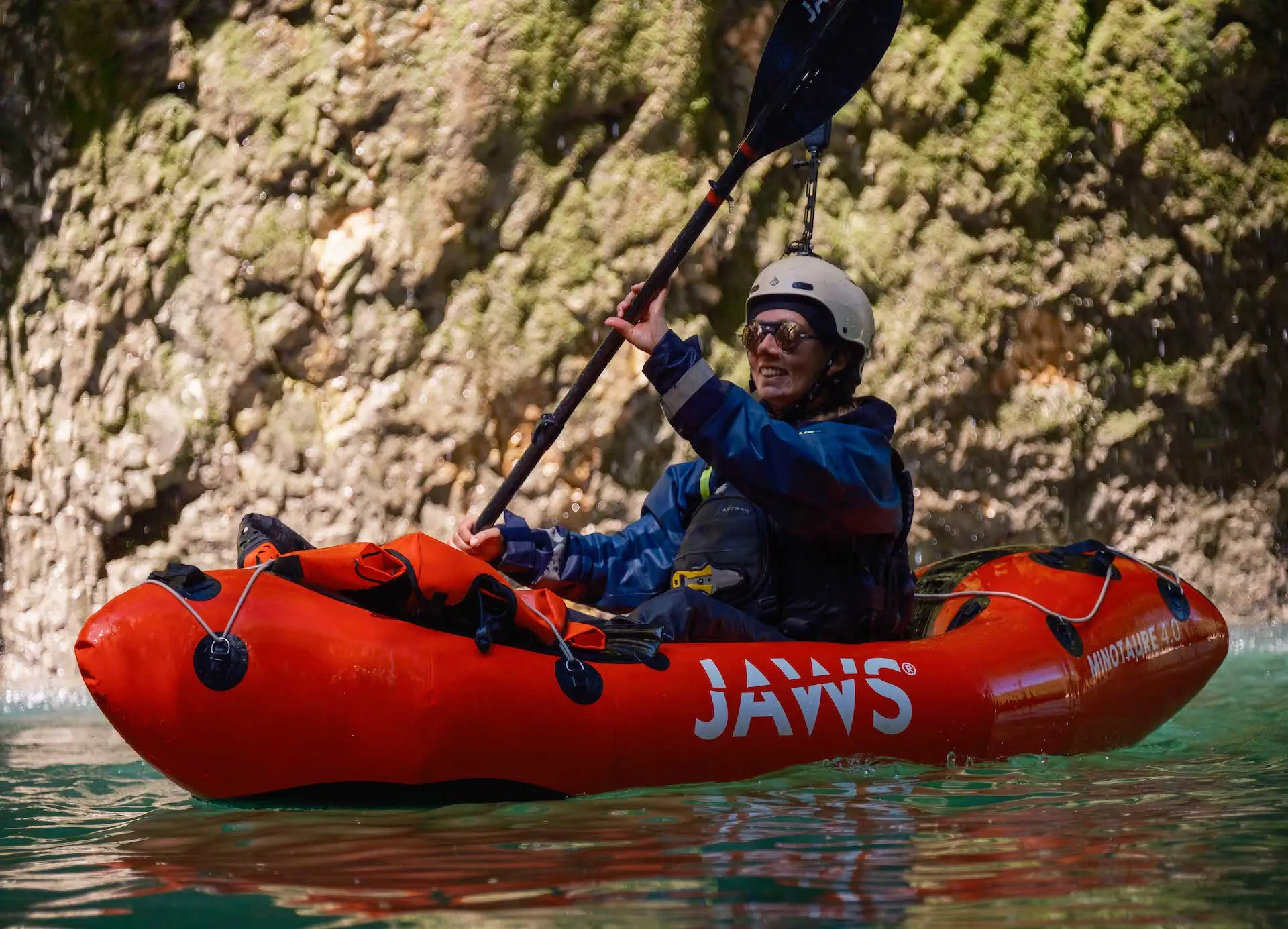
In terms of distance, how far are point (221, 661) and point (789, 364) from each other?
5.37 feet

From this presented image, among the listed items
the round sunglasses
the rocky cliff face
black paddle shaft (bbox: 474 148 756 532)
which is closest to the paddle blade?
black paddle shaft (bbox: 474 148 756 532)

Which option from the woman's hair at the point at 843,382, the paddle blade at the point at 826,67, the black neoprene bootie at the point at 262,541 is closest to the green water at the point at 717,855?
the black neoprene bootie at the point at 262,541

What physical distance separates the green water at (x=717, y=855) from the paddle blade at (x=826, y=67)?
168cm

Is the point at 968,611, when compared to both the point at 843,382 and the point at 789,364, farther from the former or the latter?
the point at 789,364

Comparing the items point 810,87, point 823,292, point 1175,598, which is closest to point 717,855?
point 823,292

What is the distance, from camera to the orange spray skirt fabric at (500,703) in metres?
2.48

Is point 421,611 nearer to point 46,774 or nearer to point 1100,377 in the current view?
point 46,774

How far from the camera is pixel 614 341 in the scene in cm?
332

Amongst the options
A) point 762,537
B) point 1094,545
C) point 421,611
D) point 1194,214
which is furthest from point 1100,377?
point 421,611

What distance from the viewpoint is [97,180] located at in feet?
20.3

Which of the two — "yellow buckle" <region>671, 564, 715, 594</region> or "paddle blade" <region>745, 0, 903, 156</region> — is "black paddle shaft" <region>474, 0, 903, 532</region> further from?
"yellow buckle" <region>671, 564, 715, 594</region>

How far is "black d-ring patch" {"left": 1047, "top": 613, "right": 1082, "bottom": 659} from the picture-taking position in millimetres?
3551

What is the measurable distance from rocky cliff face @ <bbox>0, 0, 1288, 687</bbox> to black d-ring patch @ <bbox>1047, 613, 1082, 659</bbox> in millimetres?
2803

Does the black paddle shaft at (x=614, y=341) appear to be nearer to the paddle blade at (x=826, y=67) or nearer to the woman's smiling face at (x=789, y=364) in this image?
the paddle blade at (x=826, y=67)
